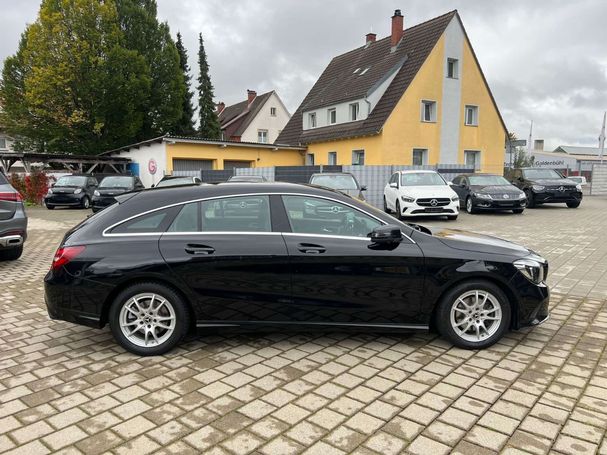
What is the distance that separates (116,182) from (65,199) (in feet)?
9.55

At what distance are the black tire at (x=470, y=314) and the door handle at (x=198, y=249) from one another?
2.05 meters

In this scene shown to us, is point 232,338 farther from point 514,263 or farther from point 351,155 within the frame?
point 351,155

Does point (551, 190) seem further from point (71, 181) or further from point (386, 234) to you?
point (71, 181)

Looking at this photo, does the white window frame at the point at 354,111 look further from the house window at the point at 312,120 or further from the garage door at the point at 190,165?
the garage door at the point at 190,165

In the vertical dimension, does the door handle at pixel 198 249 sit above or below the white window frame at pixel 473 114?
below

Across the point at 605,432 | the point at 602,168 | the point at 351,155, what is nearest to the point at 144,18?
the point at 351,155

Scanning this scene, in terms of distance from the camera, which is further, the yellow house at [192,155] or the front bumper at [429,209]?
the yellow house at [192,155]

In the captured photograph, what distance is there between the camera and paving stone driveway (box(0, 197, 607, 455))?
2.82 m

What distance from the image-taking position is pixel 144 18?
35094 mm

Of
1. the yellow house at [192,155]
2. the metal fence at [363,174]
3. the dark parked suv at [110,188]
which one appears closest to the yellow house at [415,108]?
the yellow house at [192,155]

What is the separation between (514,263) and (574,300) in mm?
2187

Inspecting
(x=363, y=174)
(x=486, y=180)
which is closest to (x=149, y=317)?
(x=363, y=174)

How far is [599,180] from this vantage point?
93.0 feet

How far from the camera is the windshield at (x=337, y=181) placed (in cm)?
1424
